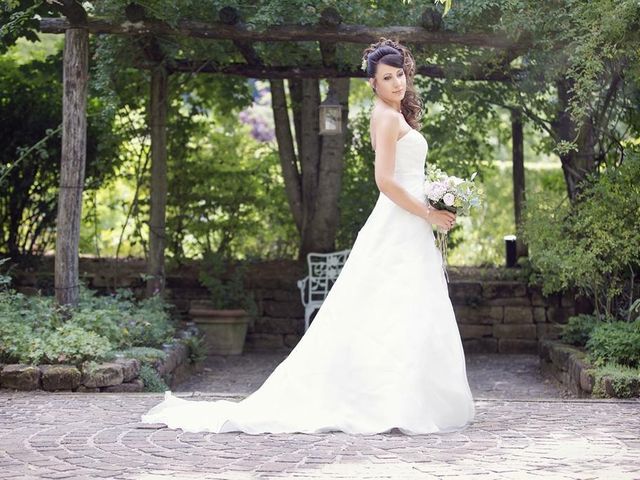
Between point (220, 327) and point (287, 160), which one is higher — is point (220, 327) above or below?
below

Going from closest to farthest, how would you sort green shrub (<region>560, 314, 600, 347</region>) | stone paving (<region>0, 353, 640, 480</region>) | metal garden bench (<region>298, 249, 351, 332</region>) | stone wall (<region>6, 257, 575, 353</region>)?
stone paving (<region>0, 353, 640, 480</region>)
green shrub (<region>560, 314, 600, 347</region>)
metal garden bench (<region>298, 249, 351, 332</region>)
stone wall (<region>6, 257, 575, 353</region>)

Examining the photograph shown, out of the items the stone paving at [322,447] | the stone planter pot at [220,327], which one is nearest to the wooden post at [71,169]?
the stone paving at [322,447]

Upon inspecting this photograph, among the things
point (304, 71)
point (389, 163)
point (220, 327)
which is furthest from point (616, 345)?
point (220, 327)

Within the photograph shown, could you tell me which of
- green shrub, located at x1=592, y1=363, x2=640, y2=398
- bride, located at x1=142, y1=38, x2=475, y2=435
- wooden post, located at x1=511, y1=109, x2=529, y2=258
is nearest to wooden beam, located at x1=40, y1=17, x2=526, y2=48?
green shrub, located at x1=592, y1=363, x2=640, y2=398

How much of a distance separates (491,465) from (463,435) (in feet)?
2.68

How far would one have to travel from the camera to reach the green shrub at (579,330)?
9.61m

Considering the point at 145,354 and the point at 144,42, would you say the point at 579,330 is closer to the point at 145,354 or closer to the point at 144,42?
the point at 145,354

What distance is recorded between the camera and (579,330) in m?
9.84

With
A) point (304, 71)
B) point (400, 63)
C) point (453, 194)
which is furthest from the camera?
point (304, 71)

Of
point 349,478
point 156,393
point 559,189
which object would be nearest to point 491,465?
point 349,478

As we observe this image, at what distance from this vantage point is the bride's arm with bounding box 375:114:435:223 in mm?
6059

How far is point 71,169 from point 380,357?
408 centimetres

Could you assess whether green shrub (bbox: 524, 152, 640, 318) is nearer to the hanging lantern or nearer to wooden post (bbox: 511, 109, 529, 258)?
the hanging lantern

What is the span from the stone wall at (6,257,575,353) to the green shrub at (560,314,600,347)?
2276mm
